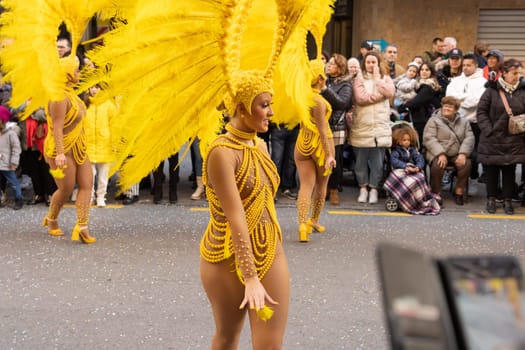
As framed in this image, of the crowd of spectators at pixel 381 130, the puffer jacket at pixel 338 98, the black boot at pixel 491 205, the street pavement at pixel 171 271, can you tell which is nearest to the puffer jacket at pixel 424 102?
the crowd of spectators at pixel 381 130

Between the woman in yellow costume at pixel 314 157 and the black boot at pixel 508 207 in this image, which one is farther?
the black boot at pixel 508 207

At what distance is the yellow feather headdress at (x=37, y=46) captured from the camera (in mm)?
5091

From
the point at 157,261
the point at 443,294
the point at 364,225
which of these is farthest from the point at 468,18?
the point at 443,294

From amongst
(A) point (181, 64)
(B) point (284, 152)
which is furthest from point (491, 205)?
(A) point (181, 64)

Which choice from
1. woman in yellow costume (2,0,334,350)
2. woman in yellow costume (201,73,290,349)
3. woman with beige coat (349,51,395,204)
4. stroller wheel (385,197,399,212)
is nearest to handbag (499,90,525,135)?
woman with beige coat (349,51,395,204)

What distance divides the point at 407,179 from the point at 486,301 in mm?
7448

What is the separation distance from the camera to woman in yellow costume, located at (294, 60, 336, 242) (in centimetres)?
631

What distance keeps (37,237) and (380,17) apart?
980 centimetres

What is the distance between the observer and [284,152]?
9.03m

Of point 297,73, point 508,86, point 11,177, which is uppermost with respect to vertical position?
point 297,73

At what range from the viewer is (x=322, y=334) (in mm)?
4363

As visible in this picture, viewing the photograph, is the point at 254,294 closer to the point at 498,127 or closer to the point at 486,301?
the point at 486,301

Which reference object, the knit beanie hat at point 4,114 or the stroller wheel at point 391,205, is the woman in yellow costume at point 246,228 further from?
the knit beanie hat at point 4,114

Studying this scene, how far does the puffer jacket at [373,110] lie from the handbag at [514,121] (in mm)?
1315
